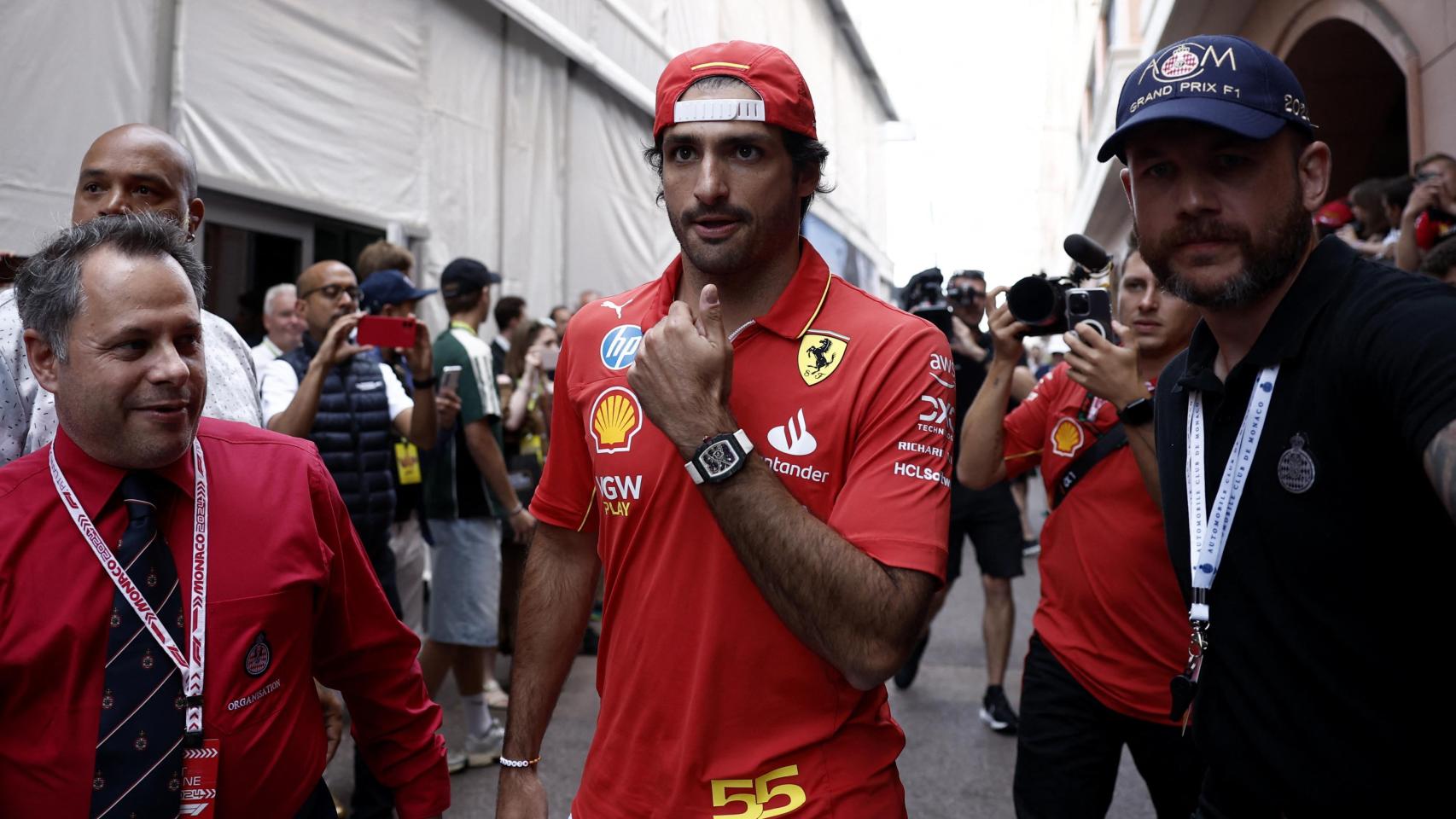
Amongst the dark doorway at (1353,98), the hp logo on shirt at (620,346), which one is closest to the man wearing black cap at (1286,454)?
the hp logo on shirt at (620,346)

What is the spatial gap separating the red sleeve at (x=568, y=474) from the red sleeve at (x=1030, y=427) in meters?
2.00

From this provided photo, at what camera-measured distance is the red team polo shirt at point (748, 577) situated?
1.90 meters

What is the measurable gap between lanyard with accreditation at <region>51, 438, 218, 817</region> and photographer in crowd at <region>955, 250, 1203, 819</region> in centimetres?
225

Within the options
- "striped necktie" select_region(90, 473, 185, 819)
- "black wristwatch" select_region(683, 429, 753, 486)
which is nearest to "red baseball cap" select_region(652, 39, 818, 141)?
"black wristwatch" select_region(683, 429, 753, 486)

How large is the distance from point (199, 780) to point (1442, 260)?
4.46 metres

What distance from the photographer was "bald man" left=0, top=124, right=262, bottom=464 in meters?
2.45

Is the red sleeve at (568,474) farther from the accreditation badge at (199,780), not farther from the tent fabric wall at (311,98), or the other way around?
the tent fabric wall at (311,98)

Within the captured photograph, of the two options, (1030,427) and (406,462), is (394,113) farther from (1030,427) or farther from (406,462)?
(1030,427)

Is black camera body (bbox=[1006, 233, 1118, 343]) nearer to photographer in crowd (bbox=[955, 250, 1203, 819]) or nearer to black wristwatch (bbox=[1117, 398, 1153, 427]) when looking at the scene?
photographer in crowd (bbox=[955, 250, 1203, 819])

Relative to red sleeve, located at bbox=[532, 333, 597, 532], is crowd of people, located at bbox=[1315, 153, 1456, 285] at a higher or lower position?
higher

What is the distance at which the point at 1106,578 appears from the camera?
133 inches

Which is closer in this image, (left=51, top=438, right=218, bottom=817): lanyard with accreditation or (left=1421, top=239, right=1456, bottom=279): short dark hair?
(left=51, top=438, right=218, bottom=817): lanyard with accreditation

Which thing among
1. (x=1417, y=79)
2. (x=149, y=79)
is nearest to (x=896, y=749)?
(x=149, y=79)

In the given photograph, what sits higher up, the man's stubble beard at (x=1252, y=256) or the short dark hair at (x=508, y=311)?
the short dark hair at (x=508, y=311)
